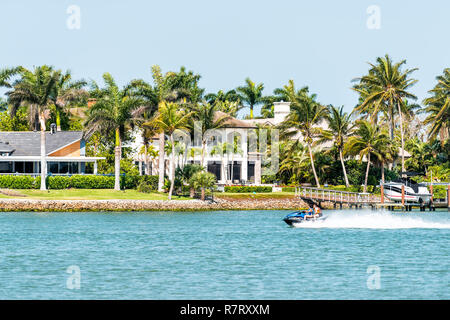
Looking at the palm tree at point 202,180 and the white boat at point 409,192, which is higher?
the palm tree at point 202,180

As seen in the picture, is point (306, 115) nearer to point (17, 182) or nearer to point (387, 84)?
point (387, 84)

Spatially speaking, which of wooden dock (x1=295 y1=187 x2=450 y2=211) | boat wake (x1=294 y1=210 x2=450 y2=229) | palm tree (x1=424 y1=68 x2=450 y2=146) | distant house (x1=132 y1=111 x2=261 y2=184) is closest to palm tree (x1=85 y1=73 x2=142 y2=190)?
distant house (x1=132 y1=111 x2=261 y2=184)

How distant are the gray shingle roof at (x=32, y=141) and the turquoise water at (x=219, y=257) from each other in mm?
17936

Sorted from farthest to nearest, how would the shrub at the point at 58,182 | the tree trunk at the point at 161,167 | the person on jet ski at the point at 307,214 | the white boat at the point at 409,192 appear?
the tree trunk at the point at 161,167
the shrub at the point at 58,182
the white boat at the point at 409,192
the person on jet ski at the point at 307,214

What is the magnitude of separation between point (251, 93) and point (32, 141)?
47.1 meters

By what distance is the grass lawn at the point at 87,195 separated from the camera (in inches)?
2982

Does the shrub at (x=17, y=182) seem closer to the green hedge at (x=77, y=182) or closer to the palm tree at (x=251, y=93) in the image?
the green hedge at (x=77, y=182)

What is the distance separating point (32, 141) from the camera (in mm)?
89438

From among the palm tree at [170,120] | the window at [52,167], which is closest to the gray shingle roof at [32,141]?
the window at [52,167]

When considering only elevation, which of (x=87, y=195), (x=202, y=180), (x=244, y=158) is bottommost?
(x=87, y=195)

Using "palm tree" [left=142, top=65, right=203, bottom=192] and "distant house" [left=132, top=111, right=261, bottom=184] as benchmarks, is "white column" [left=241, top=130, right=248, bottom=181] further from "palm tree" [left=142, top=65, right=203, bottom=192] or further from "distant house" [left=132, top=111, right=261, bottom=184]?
"palm tree" [left=142, top=65, right=203, bottom=192]

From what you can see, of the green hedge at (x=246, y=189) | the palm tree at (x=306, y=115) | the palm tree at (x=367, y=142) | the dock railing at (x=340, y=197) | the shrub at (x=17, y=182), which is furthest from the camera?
Answer: the palm tree at (x=306, y=115)

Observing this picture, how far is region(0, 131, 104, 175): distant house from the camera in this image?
85.1 m

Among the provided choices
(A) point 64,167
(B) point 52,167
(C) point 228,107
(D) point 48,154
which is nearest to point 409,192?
(A) point 64,167
